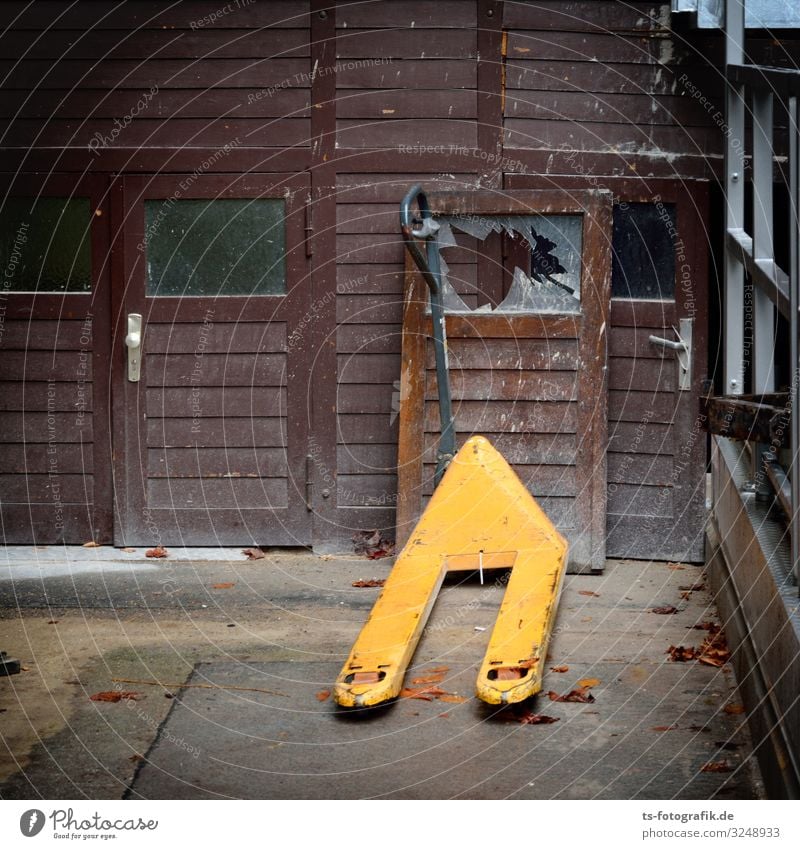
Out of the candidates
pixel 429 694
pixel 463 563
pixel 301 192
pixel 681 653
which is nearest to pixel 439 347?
pixel 463 563

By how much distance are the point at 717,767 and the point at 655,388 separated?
2.72 meters

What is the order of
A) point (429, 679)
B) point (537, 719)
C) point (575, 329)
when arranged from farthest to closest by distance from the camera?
point (575, 329) < point (429, 679) < point (537, 719)

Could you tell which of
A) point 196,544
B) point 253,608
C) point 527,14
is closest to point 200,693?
point 253,608

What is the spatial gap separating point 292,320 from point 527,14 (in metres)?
1.83

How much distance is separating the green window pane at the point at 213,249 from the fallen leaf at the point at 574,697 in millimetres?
2741

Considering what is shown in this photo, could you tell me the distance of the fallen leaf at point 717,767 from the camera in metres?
3.03

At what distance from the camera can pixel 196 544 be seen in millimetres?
5699

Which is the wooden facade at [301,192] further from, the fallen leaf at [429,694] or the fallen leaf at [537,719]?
the fallen leaf at [537,719]

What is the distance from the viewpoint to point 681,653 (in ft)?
13.2

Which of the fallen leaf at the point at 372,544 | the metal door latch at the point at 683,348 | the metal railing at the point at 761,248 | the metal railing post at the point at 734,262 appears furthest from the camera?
the fallen leaf at the point at 372,544

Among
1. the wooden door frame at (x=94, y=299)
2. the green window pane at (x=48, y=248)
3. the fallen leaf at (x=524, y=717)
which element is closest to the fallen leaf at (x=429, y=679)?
the fallen leaf at (x=524, y=717)

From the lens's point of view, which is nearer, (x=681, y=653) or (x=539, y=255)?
(x=681, y=653)

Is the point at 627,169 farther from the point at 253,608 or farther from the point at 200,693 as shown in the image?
the point at 200,693

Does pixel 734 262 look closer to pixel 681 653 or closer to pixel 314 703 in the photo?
pixel 681 653
